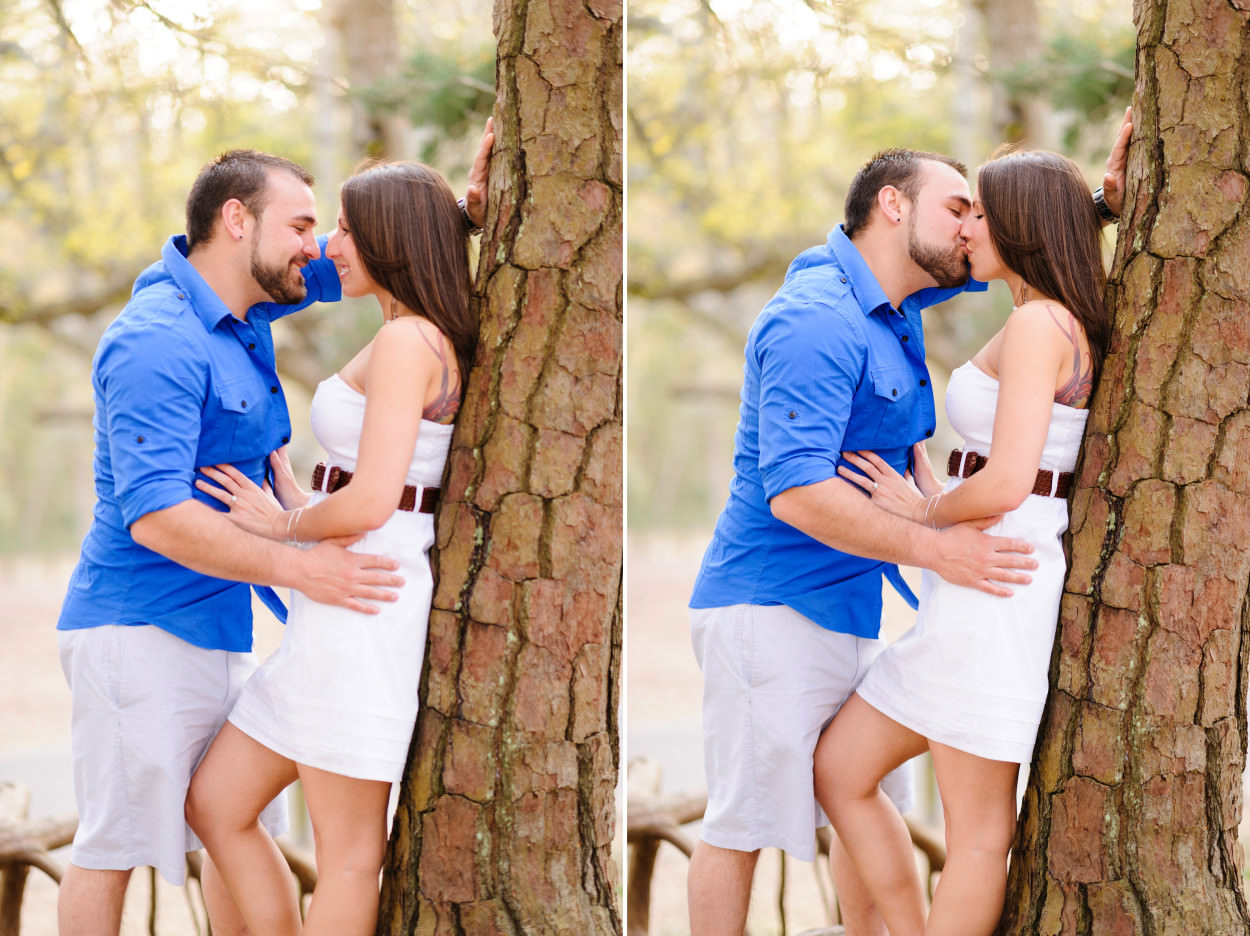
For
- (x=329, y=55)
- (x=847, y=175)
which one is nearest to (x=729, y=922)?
(x=329, y=55)

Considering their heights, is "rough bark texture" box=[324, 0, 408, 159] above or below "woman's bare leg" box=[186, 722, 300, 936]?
above

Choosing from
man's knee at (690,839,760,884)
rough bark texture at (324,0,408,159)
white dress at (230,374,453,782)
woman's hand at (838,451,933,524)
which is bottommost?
man's knee at (690,839,760,884)

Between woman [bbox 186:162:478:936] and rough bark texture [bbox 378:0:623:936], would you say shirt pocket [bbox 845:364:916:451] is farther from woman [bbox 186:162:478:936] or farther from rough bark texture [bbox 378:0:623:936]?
woman [bbox 186:162:478:936]

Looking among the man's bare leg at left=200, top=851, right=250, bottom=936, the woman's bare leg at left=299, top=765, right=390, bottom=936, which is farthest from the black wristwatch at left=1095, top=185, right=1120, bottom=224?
the man's bare leg at left=200, top=851, right=250, bottom=936

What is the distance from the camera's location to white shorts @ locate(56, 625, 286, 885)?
8.19 ft

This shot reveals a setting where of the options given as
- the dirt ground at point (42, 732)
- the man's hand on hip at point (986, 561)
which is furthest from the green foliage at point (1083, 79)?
the dirt ground at point (42, 732)

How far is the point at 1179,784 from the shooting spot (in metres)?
2.31

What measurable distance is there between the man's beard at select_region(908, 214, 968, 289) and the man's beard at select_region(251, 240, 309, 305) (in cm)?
142

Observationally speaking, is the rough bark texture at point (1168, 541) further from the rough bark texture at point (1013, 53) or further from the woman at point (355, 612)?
the rough bark texture at point (1013, 53)

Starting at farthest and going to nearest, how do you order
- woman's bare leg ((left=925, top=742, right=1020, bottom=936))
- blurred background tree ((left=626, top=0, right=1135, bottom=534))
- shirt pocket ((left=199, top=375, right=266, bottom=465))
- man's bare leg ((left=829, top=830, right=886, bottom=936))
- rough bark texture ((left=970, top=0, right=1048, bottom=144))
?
rough bark texture ((left=970, top=0, right=1048, bottom=144)) < blurred background tree ((left=626, top=0, right=1135, bottom=534)) < man's bare leg ((left=829, top=830, right=886, bottom=936)) < shirt pocket ((left=199, top=375, right=266, bottom=465)) < woman's bare leg ((left=925, top=742, right=1020, bottom=936))

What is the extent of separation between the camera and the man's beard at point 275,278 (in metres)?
2.64

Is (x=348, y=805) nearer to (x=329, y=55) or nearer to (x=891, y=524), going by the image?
(x=891, y=524)

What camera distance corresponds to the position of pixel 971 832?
238 centimetres

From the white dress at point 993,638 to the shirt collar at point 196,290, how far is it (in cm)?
160
